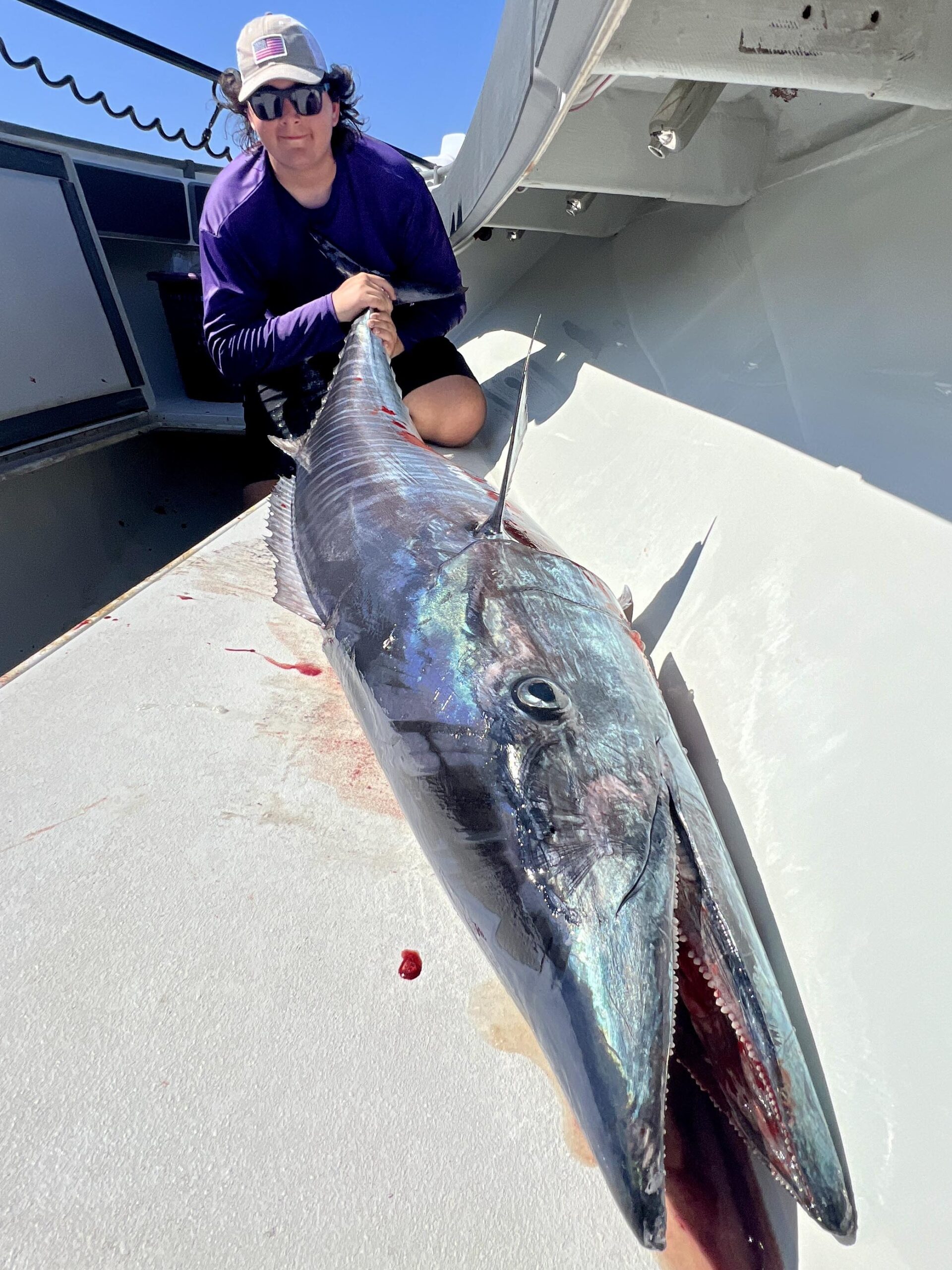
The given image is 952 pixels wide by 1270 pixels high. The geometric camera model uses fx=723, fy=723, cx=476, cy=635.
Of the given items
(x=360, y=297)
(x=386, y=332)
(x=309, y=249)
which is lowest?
(x=386, y=332)

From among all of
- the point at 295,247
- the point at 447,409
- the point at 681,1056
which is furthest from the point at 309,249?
the point at 681,1056

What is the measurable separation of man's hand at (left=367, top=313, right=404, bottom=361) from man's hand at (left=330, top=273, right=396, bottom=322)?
28 millimetres

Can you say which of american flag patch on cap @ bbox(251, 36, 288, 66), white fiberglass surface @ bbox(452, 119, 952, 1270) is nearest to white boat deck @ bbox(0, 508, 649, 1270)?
white fiberglass surface @ bbox(452, 119, 952, 1270)

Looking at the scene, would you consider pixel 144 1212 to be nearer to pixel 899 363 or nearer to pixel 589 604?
pixel 589 604

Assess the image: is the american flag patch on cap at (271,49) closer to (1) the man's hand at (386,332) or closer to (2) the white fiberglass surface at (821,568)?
(1) the man's hand at (386,332)

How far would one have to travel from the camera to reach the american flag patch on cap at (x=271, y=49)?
2375 mm

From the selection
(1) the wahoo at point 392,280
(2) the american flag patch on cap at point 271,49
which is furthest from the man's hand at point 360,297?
(2) the american flag patch on cap at point 271,49

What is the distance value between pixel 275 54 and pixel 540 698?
2.48m

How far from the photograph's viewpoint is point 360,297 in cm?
261

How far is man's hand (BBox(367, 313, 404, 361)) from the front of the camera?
264cm

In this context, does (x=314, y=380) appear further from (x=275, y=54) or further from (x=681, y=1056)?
(x=681, y=1056)

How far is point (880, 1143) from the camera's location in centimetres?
76

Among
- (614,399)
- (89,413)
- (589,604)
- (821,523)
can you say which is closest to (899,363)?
(821,523)

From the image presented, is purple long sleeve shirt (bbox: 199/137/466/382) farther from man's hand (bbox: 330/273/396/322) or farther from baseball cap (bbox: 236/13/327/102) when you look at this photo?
baseball cap (bbox: 236/13/327/102)
